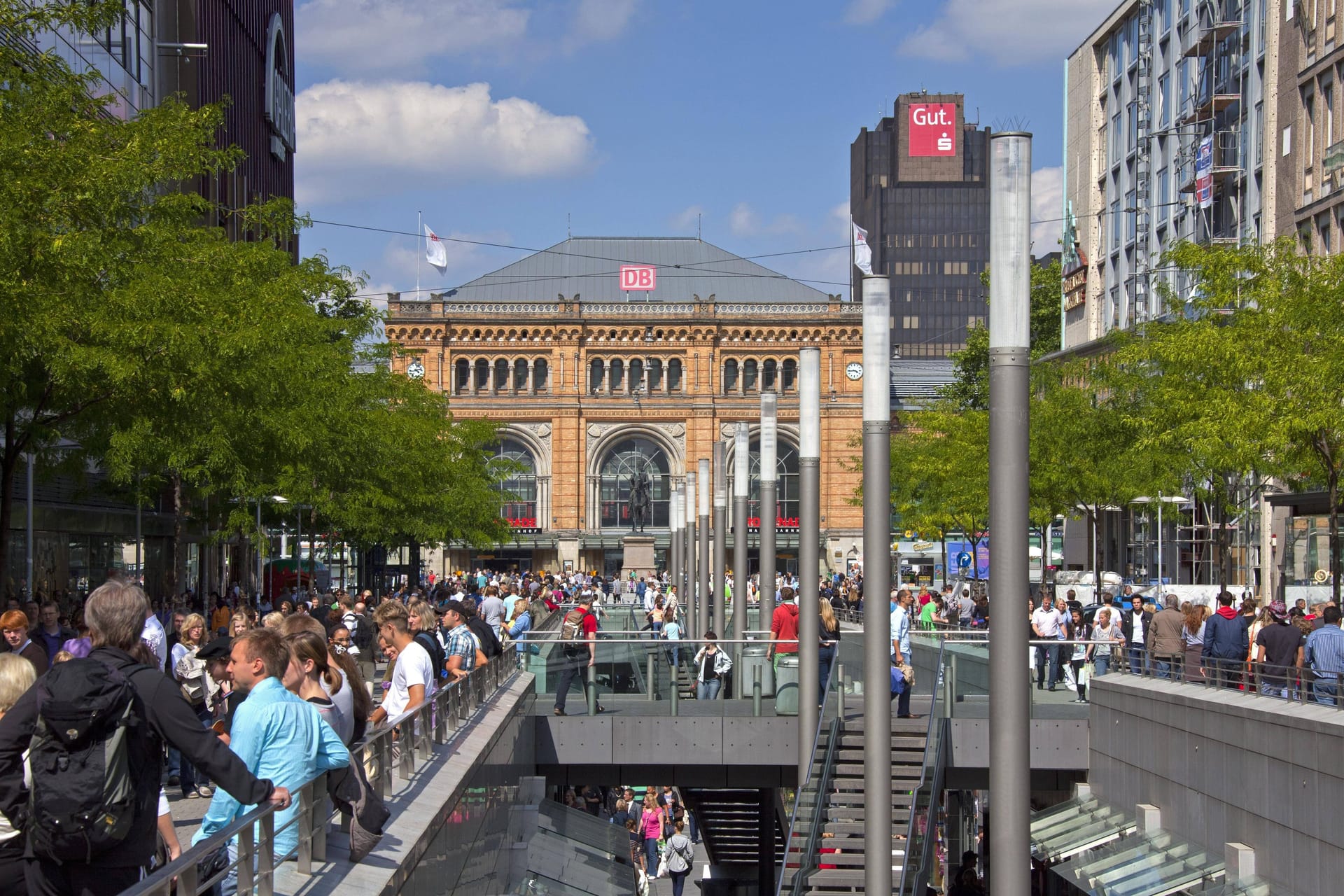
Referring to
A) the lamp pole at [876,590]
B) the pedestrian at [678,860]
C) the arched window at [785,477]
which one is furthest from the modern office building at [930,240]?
the lamp pole at [876,590]

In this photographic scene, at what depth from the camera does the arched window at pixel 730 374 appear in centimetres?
9500

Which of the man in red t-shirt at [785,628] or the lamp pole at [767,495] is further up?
the lamp pole at [767,495]

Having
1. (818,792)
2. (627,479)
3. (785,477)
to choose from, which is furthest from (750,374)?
(818,792)

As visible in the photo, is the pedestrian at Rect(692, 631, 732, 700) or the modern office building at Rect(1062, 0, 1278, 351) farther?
the modern office building at Rect(1062, 0, 1278, 351)

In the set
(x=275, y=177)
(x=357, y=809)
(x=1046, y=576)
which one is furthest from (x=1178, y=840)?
(x=275, y=177)

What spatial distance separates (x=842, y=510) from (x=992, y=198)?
3388 inches

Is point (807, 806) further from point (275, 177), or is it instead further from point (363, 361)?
point (275, 177)

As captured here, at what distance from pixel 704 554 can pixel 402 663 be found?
19.8m

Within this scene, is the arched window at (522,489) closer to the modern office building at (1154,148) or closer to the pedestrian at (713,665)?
the modern office building at (1154,148)

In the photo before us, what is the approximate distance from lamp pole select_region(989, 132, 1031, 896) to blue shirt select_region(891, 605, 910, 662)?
10.1 meters

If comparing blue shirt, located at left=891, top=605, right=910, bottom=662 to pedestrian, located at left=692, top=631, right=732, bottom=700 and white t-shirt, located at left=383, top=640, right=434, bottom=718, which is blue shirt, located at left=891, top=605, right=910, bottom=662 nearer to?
pedestrian, located at left=692, top=631, right=732, bottom=700

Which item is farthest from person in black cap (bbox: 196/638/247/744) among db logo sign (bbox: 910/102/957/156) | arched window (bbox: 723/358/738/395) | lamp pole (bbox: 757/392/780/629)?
db logo sign (bbox: 910/102/957/156)

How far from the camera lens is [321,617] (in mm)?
20891

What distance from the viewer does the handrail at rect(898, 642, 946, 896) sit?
51.4 feet
